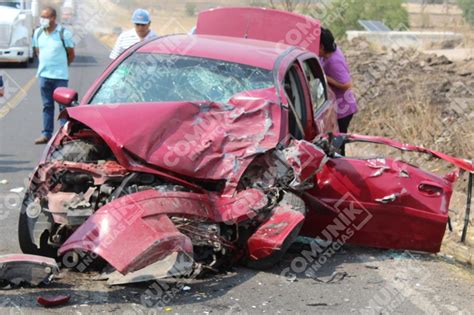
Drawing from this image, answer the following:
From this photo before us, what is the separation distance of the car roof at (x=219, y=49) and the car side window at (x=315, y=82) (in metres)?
0.38

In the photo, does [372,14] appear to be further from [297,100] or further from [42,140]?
[297,100]

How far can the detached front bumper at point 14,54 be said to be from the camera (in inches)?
817

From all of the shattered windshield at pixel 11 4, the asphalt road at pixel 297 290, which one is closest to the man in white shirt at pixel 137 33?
the asphalt road at pixel 297 290

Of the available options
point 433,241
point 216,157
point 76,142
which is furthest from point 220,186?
point 433,241

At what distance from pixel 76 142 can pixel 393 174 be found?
2455 millimetres

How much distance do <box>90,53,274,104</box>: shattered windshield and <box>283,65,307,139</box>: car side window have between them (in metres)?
0.31

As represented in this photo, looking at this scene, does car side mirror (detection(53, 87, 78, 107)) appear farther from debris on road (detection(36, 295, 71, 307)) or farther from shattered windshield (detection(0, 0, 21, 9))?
shattered windshield (detection(0, 0, 21, 9))

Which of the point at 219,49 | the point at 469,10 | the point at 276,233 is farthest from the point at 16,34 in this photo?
the point at 469,10

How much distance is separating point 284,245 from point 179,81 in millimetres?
1822

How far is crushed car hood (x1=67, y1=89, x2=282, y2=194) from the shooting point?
5.65 metres

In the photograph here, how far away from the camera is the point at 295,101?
7199mm

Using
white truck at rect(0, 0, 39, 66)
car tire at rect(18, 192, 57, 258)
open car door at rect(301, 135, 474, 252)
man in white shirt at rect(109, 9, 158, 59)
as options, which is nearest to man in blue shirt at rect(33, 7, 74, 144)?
man in white shirt at rect(109, 9, 158, 59)

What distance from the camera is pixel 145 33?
33.4 feet

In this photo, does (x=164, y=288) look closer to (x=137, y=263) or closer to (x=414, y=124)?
(x=137, y=263)
